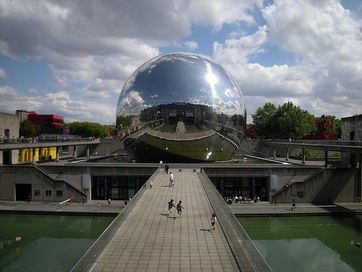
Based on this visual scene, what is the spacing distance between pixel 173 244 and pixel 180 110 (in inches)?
668

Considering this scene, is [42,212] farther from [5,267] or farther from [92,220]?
[5,267]

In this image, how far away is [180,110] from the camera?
83.8 ft

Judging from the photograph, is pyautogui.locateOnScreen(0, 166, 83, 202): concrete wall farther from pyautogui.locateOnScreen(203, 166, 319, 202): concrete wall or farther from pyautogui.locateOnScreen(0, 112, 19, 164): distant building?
pyautogui.locateOnScreen(203, 166, 319, 202): concrete wall

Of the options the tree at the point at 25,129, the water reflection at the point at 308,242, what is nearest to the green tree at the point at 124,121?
the water reflection at the point at 308,242

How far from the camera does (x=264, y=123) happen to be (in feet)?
206

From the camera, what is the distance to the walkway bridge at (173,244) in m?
7.91

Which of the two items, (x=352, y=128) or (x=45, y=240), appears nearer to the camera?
(x=45, y=240)

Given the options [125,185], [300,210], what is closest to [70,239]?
[125,185]

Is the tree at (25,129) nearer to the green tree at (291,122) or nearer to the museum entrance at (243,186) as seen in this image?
the green tree at (291,122)

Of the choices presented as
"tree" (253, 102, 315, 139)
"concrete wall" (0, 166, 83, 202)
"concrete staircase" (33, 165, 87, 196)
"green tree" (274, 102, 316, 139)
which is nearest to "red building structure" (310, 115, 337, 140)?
"tree" (253, 102, 315, 139)

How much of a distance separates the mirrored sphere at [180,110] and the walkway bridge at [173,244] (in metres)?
12.5

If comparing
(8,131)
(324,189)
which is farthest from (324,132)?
(8,131)

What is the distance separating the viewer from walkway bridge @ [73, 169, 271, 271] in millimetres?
7906

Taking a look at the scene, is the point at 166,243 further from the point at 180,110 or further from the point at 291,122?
the point at 291,122
